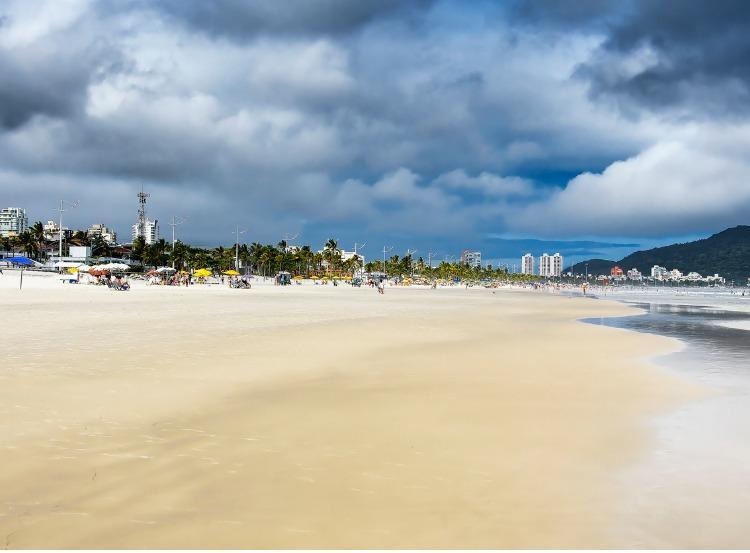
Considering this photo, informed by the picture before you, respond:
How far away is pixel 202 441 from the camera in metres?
6.96

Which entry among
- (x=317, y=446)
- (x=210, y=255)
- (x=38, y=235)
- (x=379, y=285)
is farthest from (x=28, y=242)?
(x=317, y=446)

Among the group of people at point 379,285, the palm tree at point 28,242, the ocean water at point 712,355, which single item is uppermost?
the palm tree at point 28,242

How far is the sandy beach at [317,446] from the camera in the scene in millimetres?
4656

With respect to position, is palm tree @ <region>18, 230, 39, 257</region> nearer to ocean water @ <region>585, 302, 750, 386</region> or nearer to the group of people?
the group of people

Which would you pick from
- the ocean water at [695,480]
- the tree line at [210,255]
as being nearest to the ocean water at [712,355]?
the ocean water at [695,480]

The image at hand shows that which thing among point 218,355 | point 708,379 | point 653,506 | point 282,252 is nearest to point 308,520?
point 653,506

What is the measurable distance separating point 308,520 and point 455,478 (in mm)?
1780

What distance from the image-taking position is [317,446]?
22.5ft

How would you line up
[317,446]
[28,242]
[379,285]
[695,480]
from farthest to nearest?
[28,242] → [379,285] → [317,446] → [695,480]

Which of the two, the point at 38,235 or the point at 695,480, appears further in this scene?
the point at 38,235

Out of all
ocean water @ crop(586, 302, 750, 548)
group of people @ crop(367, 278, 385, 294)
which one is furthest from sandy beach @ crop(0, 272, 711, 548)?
group of people @ crop(367, 278, 385, 294)

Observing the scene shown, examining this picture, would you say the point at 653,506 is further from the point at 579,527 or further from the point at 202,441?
the point at 202,441

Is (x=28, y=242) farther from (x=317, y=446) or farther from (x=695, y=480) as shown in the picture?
(x=695, y=480)

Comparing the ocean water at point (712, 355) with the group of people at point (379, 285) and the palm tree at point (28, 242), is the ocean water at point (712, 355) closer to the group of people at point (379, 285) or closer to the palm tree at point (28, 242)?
the group of people at point (379, 285)
